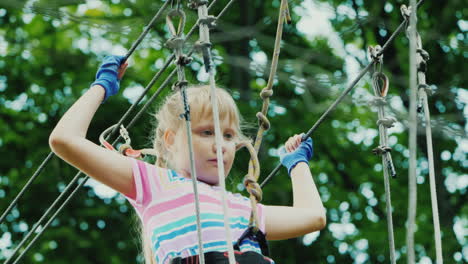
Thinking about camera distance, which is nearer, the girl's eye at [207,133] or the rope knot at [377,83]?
the girl's eye at [207,133]

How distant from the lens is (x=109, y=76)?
223cm

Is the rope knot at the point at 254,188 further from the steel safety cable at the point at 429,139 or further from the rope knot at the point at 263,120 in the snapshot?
the steel safety cable at the point at 429,139

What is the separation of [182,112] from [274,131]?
504 centimetres

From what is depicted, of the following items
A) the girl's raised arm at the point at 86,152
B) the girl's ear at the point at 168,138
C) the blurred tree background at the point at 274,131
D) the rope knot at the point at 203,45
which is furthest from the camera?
the blurred tree background at the point at 274,131

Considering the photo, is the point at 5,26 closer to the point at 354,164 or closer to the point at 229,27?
the point at 229,27

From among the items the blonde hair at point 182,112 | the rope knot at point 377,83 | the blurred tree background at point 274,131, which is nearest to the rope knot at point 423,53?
the rope knot at point 377,83

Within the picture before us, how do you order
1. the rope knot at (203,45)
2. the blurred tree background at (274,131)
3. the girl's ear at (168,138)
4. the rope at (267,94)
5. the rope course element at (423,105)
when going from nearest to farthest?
the rope course element at (423,105) < the rope knot at (203,45) < the rope at (267,94) < the girl's ear at (168,138) < the blurred tree background at (274,131)

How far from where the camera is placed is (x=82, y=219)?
7176 millimetres

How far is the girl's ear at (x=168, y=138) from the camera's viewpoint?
2277 millimetres

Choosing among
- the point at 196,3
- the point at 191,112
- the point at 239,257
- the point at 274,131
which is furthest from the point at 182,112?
the point at 274,131

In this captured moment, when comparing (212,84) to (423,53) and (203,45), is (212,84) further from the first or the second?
(423,53)

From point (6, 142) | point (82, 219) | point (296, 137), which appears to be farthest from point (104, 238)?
point (296, 137)

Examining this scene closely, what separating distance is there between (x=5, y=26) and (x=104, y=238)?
2.05 metres

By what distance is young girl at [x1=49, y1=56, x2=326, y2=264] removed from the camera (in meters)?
1.99
